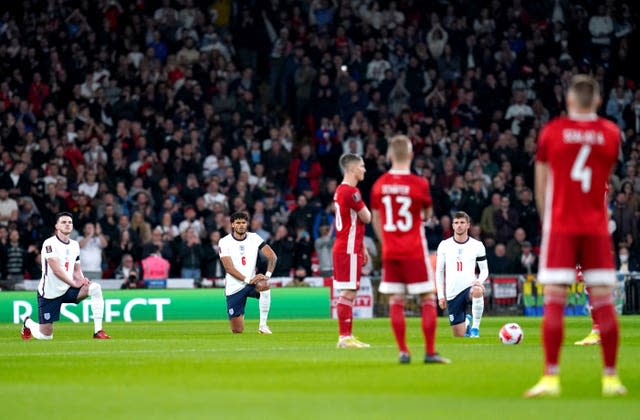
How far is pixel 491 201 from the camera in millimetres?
35000

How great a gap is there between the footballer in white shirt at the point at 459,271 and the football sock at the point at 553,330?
11.3 metres

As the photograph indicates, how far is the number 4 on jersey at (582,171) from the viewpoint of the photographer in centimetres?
1051

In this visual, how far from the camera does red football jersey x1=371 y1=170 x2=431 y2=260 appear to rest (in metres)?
13.7

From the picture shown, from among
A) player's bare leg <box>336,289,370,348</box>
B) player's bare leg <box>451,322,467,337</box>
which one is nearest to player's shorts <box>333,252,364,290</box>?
player's bare leg <box>336,289,370,348</box>

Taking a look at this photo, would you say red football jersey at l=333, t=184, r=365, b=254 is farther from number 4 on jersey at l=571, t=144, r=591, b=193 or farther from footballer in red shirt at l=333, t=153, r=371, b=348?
number 4 on jersey at l=571, t=144, r=591, b=193

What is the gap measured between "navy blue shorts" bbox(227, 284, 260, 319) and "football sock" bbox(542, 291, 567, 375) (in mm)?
13852

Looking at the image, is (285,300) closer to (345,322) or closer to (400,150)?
(345,322)

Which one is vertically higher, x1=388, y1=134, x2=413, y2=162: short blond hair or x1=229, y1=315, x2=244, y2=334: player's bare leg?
x1=388, y1=134, x2=413, y2=162: short blond hair

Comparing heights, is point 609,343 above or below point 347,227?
below

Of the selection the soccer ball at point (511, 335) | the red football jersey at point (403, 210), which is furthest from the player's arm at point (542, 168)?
the soccer ball at point (511, 335)

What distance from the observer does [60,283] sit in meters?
22.7

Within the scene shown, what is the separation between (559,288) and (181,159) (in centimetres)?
2496

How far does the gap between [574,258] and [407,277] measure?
339 cm

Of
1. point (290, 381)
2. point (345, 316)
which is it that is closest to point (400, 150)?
point (290, 381)
